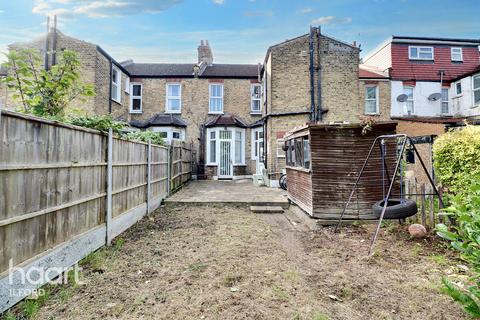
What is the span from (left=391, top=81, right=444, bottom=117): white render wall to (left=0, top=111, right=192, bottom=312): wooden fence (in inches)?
699

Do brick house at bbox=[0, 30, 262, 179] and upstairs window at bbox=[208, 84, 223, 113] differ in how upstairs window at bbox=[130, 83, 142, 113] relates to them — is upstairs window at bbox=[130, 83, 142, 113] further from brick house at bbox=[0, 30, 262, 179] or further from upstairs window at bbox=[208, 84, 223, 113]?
upstairs window at bbox=[208, 84, 223, 113]

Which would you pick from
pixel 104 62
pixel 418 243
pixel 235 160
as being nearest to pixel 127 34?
pixel 104 62

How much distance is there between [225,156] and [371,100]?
9773mm

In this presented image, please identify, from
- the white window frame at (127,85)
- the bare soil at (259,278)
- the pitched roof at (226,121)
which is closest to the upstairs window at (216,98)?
the pitched roof at (226,121)

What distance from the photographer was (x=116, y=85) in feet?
50.2

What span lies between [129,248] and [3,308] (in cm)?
213

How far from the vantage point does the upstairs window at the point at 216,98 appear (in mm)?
→ 17875

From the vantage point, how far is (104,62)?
1380cm

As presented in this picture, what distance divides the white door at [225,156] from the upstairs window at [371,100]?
8.70 metres

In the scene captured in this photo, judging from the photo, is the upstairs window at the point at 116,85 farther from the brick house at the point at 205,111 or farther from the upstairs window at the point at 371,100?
the upstairs window at the point at 371,100

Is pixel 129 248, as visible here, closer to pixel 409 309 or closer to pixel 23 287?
pixel 23 287

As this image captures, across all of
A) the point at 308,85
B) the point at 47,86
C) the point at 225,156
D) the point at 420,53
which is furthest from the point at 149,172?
the point at 420,53

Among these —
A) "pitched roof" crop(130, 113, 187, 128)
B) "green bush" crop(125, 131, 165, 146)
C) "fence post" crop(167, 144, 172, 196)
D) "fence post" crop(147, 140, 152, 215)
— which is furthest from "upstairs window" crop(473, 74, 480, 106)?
"fence post" crop(147, 140, 152, 215)

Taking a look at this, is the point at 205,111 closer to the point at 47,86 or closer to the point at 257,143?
the point at 257,143
